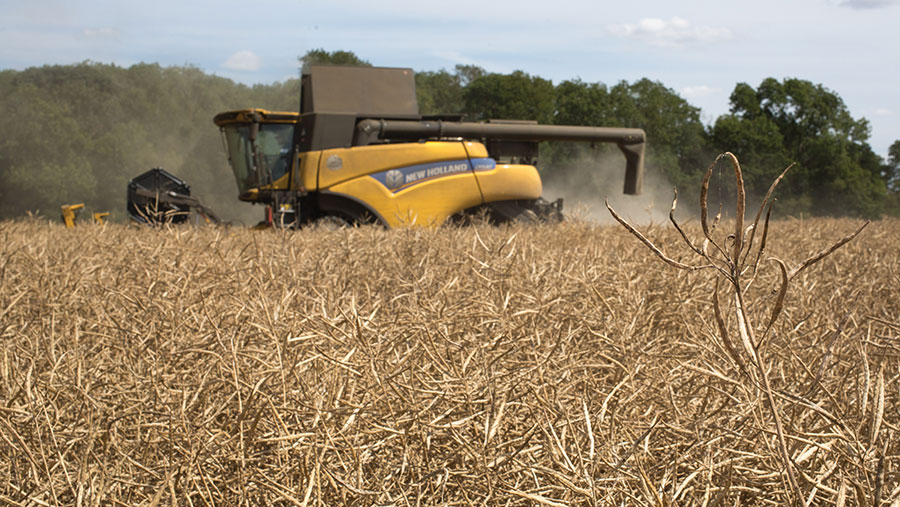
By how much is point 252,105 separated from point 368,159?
48817 mm

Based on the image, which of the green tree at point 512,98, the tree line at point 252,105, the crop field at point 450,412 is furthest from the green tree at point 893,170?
the crop field at point 450,412

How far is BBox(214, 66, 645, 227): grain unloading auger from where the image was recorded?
12.8 meters

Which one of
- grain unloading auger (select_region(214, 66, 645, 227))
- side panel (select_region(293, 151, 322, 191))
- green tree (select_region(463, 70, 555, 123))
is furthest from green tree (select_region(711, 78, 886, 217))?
green tree (select_region(463, 70, 555, 123))

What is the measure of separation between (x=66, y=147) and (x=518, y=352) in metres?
48.1

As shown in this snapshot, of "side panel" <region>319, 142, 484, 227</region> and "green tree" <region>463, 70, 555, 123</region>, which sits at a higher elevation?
"green tree" <region>463, 70, 555, 123</region>

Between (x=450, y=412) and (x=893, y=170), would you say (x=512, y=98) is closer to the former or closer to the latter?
(x=893, y=170)

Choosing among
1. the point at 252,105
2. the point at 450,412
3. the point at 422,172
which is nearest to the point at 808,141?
the point at 422,172

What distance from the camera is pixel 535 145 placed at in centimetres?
1561

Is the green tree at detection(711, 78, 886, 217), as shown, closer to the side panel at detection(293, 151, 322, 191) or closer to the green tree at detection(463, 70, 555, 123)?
the side panel at detection(293, 151, 322, 191)

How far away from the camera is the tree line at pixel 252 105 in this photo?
100ft

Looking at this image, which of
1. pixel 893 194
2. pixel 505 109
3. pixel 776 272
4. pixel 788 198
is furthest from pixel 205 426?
pixel 505 109

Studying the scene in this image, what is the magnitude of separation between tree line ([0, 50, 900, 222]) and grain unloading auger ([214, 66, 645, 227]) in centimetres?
1028

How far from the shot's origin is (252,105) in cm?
5891

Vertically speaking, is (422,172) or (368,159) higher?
(368,159)
